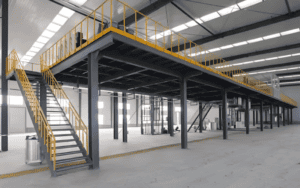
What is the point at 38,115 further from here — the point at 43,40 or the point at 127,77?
the point at 43,40

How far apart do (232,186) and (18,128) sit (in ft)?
103

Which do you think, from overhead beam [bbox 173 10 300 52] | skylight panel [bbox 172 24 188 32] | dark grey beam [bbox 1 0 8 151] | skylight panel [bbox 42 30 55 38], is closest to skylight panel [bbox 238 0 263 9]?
overhead beam [bbox 173 10 300 52]

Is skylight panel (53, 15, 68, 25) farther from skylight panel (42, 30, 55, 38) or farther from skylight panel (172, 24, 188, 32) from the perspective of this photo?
skylight panel (172, 24, 188, 32)

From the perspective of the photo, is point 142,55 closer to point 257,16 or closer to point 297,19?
point 257,16

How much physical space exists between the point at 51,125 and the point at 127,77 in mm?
6670

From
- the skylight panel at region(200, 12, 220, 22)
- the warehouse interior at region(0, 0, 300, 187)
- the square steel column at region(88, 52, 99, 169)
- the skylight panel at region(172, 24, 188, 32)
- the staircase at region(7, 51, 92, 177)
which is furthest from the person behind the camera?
the skylight panel at region(172, 24, 188, 32)

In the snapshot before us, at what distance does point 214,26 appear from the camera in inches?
878

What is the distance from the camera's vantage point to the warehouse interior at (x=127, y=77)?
8.27 meters

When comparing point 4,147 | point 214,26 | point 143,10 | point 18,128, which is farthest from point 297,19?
point 18,128

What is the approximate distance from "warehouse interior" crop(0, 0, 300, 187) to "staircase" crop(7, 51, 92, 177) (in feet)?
0.22

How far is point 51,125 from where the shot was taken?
31.8 ft

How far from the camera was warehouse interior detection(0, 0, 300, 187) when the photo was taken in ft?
27.1

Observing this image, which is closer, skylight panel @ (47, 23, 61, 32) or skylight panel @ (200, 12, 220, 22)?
skylight panel @ (47, 23, 61, 32)

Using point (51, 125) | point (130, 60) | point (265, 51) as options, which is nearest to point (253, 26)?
point (265, 51)
